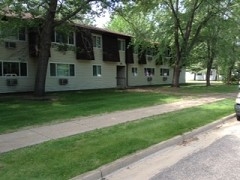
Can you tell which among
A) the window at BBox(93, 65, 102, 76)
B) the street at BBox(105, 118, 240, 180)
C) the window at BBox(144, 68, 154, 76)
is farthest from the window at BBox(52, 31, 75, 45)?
the street at BBox(105, 118, 240, 180)

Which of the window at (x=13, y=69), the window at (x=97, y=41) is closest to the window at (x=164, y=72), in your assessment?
the window at (x=97, y=41)

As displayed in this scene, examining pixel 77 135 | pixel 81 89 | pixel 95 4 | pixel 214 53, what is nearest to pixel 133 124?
pixel 77 135

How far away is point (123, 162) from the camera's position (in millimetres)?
7199

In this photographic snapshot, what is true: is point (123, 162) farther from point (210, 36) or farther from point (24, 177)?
point (210, 36)

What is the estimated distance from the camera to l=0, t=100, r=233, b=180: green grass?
6.26m

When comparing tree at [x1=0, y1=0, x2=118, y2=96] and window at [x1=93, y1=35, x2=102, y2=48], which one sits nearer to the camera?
tree at [x1=0, y1=0, x2=118, y2=96]

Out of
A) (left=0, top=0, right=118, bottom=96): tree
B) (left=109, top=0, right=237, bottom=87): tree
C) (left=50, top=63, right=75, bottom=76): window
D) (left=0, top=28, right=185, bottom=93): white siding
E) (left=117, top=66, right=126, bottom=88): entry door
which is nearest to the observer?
(left=0, top=0, right=118, bottom=96): tree

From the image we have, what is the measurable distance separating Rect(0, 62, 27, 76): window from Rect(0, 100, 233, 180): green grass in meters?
15.4

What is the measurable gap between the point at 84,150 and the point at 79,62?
23350mm

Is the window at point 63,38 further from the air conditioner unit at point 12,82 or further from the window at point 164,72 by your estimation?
the window at point 164,72

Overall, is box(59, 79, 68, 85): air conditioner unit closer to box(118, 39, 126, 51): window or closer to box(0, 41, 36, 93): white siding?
box(0, 41, 36, 93): white siding

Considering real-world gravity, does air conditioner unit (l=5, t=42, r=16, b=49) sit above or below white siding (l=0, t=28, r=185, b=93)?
above

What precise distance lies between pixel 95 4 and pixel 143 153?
16149 mm

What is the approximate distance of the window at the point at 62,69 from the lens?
2796cm
